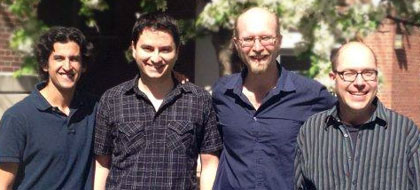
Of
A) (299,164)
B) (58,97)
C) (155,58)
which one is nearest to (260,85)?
(299,164)

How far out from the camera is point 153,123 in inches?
132

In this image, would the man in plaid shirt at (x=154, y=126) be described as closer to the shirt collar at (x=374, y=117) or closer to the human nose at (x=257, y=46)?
the human nose at (x=257, y=46)

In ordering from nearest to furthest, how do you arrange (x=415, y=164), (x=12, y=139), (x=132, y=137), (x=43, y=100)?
(x=415, y=164)
(x=12, y=139)
(x=132, y=137)
(x=43, y=100)

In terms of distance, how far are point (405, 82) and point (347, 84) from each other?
11.7m

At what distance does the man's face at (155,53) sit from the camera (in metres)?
3.31

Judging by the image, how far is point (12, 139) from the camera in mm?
3213

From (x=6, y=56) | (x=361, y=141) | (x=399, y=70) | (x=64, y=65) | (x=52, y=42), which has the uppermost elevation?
(x=399, y=70)

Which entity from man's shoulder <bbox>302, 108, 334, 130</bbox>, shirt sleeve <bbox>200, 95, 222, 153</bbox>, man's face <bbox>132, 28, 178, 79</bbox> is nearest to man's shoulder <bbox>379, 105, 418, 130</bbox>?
man's shoulder <bbox>302, 108, 334, 130</bbox>

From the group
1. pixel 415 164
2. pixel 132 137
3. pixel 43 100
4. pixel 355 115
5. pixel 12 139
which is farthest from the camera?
pixel 43 100

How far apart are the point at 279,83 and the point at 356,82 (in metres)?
0.55

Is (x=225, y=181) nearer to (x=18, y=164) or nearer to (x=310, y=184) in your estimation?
(x=310, y=184)

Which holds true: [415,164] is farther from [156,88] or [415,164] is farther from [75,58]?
[75,58]

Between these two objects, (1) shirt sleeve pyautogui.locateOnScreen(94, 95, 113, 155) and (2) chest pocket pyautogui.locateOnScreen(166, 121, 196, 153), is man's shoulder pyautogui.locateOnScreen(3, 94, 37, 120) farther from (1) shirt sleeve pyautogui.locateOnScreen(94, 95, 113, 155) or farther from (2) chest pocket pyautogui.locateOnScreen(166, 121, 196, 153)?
(2) chest pocket pyautogui.locateOnScreen(166, 121, 196, 153)

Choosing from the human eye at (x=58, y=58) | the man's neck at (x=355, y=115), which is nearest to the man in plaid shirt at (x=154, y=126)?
the human eye at (x=58, y=58)
